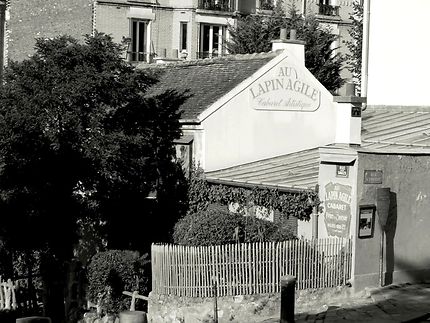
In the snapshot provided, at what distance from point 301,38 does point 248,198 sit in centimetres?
2016

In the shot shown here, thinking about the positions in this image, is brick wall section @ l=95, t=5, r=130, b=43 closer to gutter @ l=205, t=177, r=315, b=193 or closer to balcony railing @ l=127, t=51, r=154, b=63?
balcony railing @ l=127, t=51, r=154, b=63

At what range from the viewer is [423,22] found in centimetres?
3153

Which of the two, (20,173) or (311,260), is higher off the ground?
(20,173)

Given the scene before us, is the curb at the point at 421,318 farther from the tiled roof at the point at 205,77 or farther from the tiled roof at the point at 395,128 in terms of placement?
the tiled roof at the point at 205,77

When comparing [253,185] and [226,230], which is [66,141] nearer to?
[253,185]

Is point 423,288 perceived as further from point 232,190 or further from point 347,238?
point 232,190

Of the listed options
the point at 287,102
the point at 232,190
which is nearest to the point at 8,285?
the point at 232,190

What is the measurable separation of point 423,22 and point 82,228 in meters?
13.0

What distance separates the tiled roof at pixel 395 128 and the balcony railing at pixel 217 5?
19.9m

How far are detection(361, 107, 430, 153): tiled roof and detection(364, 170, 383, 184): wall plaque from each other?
A: 3294 millimetres

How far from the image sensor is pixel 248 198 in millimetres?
24359

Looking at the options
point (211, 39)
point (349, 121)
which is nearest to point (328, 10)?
point (211, 39)

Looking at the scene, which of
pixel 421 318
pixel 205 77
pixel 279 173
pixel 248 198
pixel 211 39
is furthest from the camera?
pixel 211 39

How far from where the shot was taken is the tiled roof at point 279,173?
23394mm
